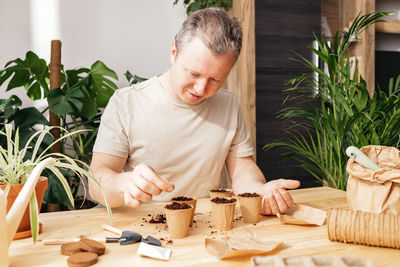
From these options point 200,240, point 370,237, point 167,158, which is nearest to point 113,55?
point 167,158

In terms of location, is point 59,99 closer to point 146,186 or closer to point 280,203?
point 146,186

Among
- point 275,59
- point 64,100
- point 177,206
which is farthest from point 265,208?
point 275,59

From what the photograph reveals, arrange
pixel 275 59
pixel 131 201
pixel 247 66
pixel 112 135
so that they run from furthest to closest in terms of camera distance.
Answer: pixel 275 59 < pixel 247 66 < pixel 112 135 < pixel 131 201

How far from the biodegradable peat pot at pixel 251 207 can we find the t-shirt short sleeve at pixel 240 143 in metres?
0.63

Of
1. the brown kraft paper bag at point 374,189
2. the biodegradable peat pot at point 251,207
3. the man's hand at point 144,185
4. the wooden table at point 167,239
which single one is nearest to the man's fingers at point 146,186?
the man's hand at point 144,185

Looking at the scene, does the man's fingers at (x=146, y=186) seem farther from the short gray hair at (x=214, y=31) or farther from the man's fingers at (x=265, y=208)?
the short gray hair at (x=214, y=31)

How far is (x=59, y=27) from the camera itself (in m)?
2.86

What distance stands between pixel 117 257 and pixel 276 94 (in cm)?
265

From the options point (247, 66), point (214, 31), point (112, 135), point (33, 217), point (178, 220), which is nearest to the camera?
point (33, 217)

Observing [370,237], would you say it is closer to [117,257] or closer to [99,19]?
[117,257]

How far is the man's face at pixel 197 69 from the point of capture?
50.9 inches

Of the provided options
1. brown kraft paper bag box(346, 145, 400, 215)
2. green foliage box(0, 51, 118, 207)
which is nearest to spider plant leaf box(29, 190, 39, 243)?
brown kraft paper bag box(346, 145, 400, 215)

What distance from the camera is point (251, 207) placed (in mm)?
1051

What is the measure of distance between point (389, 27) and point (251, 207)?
3631mm
